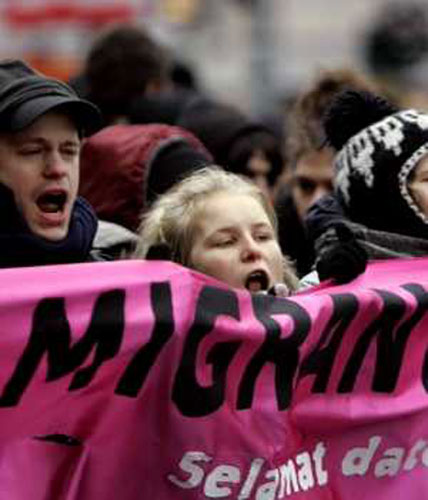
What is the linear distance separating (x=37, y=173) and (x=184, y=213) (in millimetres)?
556

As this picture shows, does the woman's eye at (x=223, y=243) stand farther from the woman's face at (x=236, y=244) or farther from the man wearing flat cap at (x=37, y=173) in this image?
the man wearing flat cap at (x=37, y=173)

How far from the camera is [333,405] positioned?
488 cm

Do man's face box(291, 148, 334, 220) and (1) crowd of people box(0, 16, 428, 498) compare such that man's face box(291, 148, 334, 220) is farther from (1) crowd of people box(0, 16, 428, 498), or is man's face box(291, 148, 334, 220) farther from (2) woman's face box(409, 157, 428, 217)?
(2) woman's face box(409, 157, 428, 217)

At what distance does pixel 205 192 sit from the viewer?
5.18m

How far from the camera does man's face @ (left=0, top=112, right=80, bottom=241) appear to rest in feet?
15.3

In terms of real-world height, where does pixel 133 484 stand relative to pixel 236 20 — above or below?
above

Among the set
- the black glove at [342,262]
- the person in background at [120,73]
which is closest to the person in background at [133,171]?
the black glove at [342,262]

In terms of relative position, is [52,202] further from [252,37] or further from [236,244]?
[252,37]

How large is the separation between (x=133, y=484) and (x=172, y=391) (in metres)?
0.22

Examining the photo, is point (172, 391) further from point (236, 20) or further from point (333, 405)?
point (236, 20)

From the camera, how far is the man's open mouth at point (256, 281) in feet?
16.2

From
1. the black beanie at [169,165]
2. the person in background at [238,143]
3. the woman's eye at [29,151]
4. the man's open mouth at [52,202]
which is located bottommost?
the person in background at [238,143]

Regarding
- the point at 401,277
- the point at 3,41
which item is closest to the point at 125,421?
the point at 401,277

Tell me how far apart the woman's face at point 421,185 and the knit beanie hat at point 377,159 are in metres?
0.01
